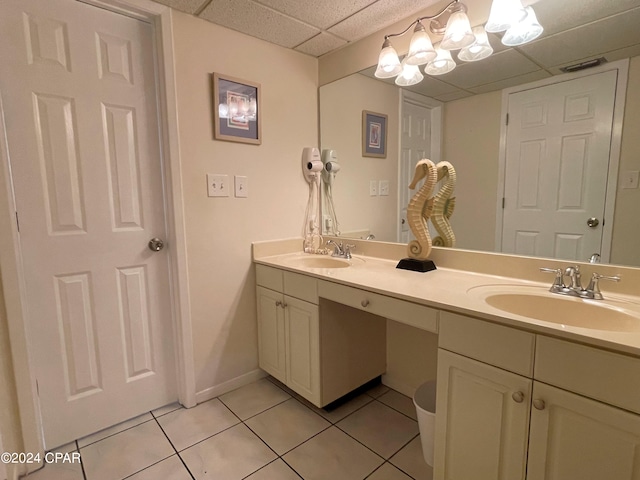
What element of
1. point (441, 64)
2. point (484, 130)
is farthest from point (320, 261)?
point (441, 64)

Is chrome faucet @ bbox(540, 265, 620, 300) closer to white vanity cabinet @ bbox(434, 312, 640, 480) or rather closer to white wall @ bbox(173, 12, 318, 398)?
white vanity cabinet @ bbox(434, 312, 640, 480)

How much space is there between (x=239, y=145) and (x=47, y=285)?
114 centimetres

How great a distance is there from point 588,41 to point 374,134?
1082 mm

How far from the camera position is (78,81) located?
1.45 m

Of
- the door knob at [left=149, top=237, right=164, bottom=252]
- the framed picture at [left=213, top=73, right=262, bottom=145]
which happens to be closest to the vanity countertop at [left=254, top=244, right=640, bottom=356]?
the door knob at [left=149, top=237, right=164, bottom=252]

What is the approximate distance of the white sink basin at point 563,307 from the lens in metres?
1.04

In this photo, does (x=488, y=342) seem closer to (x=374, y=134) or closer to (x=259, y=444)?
(x=259, y=444)

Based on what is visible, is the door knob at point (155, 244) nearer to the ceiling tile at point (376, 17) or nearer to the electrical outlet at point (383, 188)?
the electrical outlet at point (383, 188)

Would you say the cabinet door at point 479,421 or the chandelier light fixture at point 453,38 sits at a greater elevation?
the chandelier light fixture at point 453,38

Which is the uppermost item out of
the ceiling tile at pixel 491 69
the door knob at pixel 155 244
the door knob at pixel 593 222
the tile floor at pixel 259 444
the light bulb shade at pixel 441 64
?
the light bulb shade at pixel 441 64

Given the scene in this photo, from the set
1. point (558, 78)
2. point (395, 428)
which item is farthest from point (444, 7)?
point (395, 428)

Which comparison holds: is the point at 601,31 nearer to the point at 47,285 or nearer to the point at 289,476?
the point at 289,476

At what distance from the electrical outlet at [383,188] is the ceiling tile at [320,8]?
915 mm

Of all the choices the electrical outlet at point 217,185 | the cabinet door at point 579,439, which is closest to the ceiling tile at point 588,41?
the cabinet door at point 579,439
